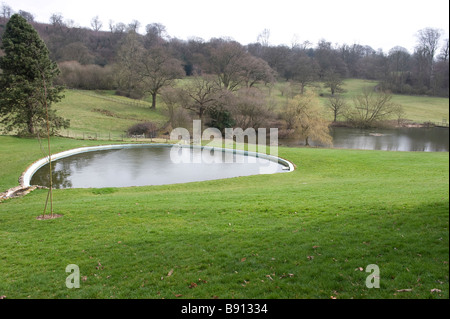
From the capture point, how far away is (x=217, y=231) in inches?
326

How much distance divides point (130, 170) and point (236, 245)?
Answer: 51.1 feet

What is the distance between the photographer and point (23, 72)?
2933 cm

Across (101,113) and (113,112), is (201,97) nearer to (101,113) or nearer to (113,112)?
(113,112)

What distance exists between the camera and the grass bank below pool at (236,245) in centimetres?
533

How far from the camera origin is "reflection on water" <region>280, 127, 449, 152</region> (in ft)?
116

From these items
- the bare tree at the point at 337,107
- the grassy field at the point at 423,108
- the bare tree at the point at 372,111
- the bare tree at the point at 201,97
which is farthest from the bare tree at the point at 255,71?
the bare tree at the point at 372,111

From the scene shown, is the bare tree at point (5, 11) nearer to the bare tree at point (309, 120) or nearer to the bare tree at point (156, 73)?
the bare tree at point (156, 73)

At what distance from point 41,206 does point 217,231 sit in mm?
7679

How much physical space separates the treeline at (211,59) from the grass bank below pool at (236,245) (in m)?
47.3

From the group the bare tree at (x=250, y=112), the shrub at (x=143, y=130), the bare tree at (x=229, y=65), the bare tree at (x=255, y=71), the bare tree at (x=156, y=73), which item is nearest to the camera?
the shrub at (x=143, y=130)

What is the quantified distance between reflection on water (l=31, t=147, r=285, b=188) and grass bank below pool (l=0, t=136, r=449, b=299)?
5.43 metres

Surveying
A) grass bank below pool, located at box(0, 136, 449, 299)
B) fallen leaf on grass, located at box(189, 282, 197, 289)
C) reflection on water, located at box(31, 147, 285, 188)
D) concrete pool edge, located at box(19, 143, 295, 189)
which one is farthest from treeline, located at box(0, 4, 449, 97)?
fallen leaf on grass, located at box(189, 282, 197, 289)
